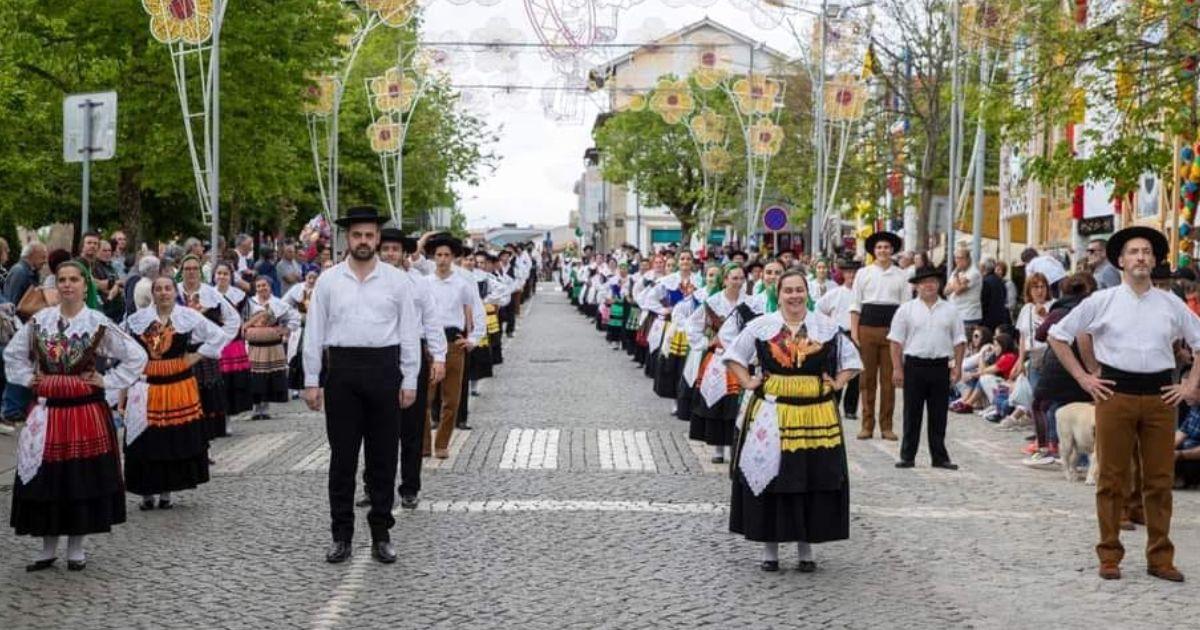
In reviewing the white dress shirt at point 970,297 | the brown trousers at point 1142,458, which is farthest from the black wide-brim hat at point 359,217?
the white dress shirt at point 970,297

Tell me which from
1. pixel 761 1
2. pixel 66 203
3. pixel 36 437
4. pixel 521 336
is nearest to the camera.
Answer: pixel 36 437

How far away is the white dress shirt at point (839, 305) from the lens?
65.6 feet

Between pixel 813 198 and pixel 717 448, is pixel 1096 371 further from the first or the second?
pixel 813 198

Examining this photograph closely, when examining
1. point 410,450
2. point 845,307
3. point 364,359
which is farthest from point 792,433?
point 845,307

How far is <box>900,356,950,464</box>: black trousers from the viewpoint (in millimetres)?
15516

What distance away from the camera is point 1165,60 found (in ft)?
60.6

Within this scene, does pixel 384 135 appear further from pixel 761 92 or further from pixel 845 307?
pixel 845 307

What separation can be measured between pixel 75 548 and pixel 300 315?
11958 millimetres

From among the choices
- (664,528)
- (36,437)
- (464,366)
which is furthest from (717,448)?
(36,437)

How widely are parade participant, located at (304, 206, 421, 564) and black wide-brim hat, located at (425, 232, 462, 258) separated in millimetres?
5313

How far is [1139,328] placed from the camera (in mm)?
10305

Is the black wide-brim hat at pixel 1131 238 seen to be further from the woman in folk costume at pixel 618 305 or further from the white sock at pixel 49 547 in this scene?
the woman in folk costume at pixel 618 305

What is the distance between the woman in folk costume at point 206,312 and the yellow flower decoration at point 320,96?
20038mm

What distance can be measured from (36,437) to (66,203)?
112 ft
